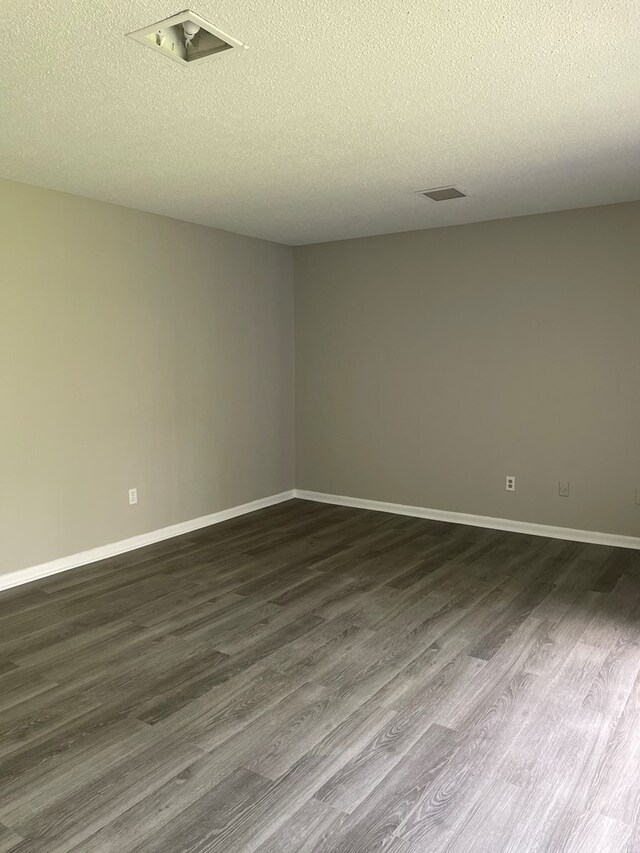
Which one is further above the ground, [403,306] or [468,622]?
[403,306]

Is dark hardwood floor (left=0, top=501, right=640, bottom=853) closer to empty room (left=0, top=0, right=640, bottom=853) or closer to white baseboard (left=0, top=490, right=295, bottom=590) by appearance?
empty room (left=0, top=0, right=640, bottom=853)

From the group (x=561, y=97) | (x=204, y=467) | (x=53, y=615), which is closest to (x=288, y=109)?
(x=561, y=97)

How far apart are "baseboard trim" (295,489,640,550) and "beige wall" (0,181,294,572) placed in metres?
0.60

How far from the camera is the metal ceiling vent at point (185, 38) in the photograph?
2.02 meters

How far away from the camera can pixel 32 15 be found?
1947 millimetres

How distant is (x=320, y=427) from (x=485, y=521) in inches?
68.5

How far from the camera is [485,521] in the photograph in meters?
5.12

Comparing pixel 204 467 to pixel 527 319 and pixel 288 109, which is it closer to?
pixel 527 319

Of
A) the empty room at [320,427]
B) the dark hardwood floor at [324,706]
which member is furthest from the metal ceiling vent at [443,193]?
the dark hardwood floor at [324,706]

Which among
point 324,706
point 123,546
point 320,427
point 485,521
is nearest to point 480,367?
point 485,521

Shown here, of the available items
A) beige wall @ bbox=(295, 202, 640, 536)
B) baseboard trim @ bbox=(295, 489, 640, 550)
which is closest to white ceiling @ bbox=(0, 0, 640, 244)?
beige wall @ bbox=(295, 202, 640, 536)

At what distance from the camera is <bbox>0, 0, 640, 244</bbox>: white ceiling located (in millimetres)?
1998

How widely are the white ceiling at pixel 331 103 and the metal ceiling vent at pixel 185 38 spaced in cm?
4

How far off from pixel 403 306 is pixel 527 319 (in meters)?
1.06
